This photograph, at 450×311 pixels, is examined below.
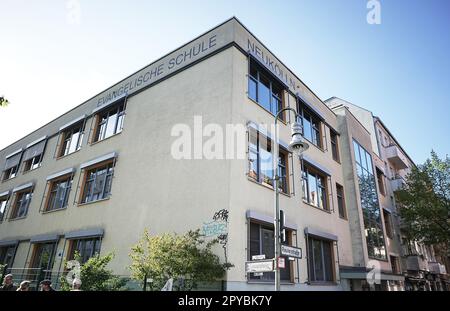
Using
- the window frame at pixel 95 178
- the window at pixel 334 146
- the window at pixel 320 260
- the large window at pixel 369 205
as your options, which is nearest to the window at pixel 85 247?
the window frame at pixel 95 178

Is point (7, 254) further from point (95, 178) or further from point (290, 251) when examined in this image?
point (290, 251)

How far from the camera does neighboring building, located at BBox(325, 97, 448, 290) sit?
25.3 m

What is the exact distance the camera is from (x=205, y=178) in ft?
38.5

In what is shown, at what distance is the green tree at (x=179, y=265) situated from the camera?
368 inches

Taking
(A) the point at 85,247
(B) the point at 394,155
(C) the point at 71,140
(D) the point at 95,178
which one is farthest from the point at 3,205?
(B) the point at 394,155

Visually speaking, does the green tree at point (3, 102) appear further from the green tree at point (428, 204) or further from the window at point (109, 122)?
the green tree at point (428, 204)

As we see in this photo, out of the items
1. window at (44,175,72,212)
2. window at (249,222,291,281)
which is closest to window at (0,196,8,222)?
window at (44,175,72,212)

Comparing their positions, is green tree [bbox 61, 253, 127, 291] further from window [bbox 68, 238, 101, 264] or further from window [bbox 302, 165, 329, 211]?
window [bbox 302, 165, 329, 211]

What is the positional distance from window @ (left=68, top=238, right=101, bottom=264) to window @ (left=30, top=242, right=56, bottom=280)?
64.8 inches

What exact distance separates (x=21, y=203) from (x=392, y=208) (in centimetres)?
3218

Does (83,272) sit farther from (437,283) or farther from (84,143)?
(437,283)

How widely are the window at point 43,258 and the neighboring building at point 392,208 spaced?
21.1 metres
